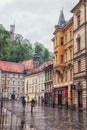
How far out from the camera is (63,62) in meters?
56.9

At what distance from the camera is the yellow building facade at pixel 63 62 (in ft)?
172

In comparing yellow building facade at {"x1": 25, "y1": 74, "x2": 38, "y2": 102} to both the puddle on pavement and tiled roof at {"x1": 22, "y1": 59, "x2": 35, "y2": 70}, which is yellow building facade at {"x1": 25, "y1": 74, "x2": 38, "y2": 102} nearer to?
tiled roof at {"x1": 22, "y1": 59, "x2": 35, "y2": 70}

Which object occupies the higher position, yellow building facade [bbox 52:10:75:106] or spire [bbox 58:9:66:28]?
spire [bbox 58:9:66:28]

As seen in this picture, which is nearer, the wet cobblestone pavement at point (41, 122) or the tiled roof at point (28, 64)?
the wet cobblestone pavement at point (41, 122)

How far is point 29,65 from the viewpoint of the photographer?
5177 inches

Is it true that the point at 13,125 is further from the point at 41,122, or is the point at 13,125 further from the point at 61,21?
the point at 61,21

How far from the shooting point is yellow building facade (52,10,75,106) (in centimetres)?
5234

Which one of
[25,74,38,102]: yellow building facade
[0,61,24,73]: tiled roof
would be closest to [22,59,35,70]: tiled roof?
[0,61,24,73]: tiled roof

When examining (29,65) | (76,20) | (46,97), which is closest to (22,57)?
(29,65)

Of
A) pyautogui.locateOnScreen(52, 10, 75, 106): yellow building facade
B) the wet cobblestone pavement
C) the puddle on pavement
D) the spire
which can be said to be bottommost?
the wet cobblestone pavement

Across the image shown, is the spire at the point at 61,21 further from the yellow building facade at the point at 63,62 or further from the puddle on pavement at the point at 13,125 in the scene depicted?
the puddle on pavement at the point at 13,125

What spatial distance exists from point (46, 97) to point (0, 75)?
5051 cm

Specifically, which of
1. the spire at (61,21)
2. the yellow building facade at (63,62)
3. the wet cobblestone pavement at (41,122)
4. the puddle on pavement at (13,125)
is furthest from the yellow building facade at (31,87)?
the puddle on pavement at (13,125)

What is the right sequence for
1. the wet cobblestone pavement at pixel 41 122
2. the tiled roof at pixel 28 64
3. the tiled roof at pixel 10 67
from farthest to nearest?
the tiled roof at pixel 28 64
the tiled roof at pixel 10 67
the wet cobblestone pavement at pixel 41 122
